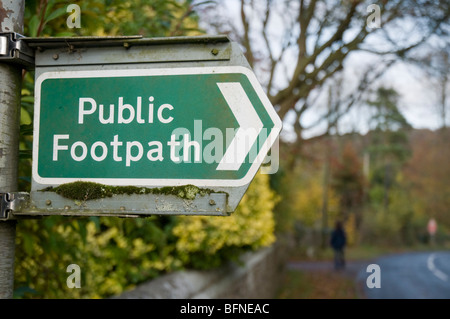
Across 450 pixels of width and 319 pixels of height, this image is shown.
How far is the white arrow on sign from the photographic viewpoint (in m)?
1.34

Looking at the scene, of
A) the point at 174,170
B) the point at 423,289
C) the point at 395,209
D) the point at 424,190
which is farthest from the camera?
the point at 424,190

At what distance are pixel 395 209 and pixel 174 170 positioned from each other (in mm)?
37438

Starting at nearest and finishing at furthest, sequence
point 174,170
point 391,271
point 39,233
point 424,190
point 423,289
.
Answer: point 174,170 < point 39,233 < point 423,289 < point 391,271 < point 424,190

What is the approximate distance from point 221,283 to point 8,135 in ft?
17.2

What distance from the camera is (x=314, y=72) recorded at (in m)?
6.45

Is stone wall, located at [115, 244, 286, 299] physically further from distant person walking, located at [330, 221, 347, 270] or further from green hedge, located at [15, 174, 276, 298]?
distant person walking, located at [330, 221, 347, 270]

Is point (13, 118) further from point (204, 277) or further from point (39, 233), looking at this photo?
point (204, 277)

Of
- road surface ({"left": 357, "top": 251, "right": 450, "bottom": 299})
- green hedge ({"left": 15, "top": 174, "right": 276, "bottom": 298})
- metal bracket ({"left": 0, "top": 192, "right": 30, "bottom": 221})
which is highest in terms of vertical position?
metal bracket ({"left": 0, "top": 192, "right": 30, "bottom": 221})

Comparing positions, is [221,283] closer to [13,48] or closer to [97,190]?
[97,190]

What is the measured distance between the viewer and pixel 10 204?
4.62 ft

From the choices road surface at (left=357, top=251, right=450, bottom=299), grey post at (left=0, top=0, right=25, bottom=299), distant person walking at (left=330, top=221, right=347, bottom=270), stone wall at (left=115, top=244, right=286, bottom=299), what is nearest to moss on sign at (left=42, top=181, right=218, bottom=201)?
grey post at (left=0, top=0, right=25, bottom=299)

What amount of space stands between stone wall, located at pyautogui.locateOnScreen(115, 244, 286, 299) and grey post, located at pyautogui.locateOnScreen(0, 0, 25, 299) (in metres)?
2.22
